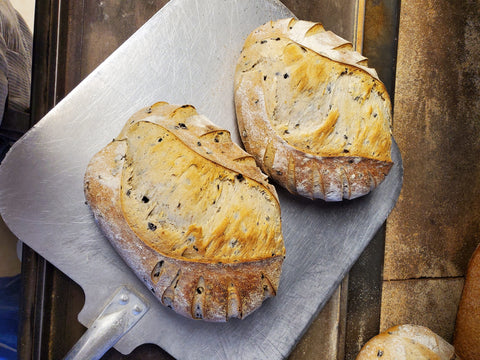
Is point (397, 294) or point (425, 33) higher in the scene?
point (425, 33)

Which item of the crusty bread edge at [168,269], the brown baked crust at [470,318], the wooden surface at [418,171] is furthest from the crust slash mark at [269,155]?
the brown baked crust at [470,318]

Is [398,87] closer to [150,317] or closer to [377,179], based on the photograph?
[377,179]

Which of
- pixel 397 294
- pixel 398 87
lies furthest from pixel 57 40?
pixel 397 294

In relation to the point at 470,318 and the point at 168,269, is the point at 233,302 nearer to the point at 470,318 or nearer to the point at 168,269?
the point at 168,269

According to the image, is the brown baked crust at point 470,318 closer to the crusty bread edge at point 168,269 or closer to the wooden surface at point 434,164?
the wooden surface at point 434,164

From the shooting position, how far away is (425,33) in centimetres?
156

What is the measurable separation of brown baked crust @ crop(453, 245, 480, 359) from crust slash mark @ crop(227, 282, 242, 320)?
3.32 ft

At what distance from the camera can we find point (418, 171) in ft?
5.24

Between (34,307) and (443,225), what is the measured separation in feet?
5.15

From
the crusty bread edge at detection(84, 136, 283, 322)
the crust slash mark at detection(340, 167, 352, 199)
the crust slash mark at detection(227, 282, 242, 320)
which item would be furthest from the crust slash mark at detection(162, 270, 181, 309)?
the crust slash mark at detection(340, 167, 352, 199)

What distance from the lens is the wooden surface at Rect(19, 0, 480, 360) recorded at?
1.40 m

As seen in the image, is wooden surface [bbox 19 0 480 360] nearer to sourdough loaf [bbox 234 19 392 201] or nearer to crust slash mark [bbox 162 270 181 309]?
sourdough loaf [bbox 234 19 392 201]

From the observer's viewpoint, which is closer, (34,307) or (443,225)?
(34,307)

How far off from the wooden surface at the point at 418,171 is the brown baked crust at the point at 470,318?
3.9 inches
